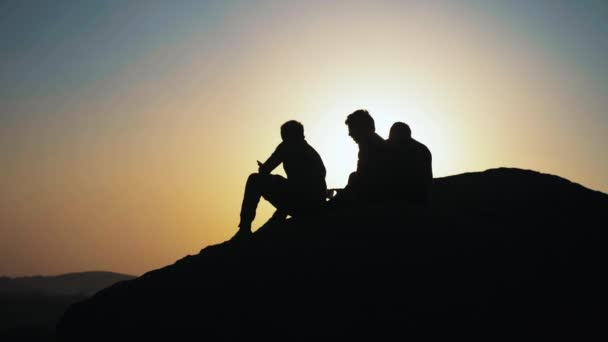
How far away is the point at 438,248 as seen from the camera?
6824 millimetres

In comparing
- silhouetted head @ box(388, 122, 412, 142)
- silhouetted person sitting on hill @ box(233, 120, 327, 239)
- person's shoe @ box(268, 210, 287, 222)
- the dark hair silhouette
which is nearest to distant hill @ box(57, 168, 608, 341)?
person's shoe @ box(268, 210, 287, 222)

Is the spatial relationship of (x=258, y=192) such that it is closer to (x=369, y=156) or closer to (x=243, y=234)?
(x=243, y=234)

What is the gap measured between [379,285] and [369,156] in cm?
275

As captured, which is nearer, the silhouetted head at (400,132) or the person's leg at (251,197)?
the person's leg at (251,197)

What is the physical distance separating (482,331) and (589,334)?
A: 4.33 ft

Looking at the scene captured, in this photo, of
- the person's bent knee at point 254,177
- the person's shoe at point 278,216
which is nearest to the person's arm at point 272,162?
the person's bent knee at point 254,177

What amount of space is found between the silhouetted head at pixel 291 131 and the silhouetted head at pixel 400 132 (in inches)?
63.8

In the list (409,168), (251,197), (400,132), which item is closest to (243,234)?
(251,197)

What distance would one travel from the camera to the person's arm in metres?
8.18

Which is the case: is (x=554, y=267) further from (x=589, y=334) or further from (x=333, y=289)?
(x=333, y=289)

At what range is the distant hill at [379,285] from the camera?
5.77m

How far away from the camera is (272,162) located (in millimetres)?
8188

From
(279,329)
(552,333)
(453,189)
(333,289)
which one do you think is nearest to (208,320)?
(279,329)

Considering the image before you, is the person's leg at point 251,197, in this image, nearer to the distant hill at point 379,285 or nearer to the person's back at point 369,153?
the distant hill at point 379,285
